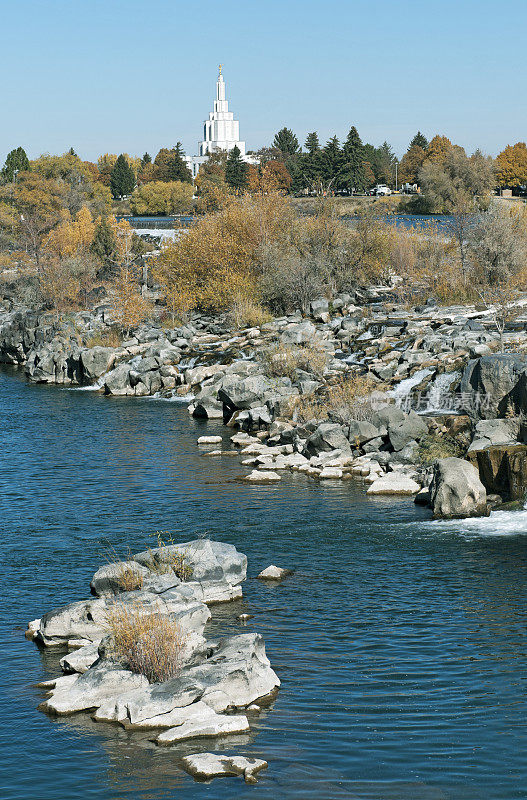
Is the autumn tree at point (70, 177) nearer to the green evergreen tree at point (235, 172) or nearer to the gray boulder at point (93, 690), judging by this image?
the green evergreen tree at point (235, 172)

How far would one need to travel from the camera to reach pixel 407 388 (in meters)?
34.5

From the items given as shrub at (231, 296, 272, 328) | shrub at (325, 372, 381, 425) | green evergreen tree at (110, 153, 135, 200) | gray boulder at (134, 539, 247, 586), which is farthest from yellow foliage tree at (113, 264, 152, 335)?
green evergreen tree at (110, 153, 135, 200)

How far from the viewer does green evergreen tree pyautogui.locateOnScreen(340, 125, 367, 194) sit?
5290 inches

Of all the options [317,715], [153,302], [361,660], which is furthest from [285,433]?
[153,302]

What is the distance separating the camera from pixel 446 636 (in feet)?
54.7

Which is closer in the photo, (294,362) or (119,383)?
(294,362)

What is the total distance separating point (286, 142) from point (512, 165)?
38.6 m

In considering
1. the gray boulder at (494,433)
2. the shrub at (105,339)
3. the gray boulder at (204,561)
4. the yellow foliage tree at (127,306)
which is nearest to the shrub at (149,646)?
the gray boulder at (204,561)

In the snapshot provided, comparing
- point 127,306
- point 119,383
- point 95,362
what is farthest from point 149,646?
point 127,306

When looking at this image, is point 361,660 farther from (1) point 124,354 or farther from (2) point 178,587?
(1) point 124,354

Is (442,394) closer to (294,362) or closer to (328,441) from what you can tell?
(328,441)

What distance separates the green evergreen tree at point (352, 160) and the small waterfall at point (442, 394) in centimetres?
10649

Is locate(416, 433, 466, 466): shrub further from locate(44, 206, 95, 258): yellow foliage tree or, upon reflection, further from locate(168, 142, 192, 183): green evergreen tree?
locate(168, 142, 192, 183): green evergreen tree

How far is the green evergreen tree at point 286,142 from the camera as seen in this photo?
15825cm
